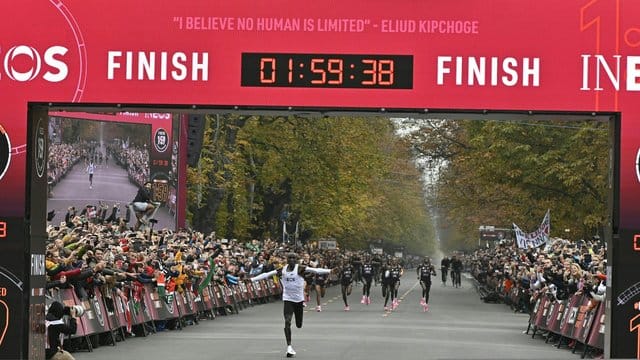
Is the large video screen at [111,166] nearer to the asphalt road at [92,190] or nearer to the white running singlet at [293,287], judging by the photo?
the asphalt road at [92,190]

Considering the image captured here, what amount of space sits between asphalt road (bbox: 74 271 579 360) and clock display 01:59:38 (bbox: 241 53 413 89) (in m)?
6.53

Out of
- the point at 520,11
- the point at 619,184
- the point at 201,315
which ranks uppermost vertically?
the point at 520,11

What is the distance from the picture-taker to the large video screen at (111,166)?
39562 mm

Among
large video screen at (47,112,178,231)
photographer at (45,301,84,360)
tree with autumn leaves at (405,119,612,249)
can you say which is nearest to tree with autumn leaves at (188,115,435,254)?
large video screen at (47,112,178,231)

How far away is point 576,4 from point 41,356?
29.5 feet

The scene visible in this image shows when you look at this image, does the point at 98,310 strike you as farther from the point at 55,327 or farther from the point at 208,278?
the point at 208,278

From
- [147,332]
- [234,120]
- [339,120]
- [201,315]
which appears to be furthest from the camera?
[339,120]

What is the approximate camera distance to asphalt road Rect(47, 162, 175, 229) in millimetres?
39594

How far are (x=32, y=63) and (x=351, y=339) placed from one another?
39.2 ft

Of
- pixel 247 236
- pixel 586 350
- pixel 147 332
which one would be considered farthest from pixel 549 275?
pixel 247 236

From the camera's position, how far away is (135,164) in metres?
43.5

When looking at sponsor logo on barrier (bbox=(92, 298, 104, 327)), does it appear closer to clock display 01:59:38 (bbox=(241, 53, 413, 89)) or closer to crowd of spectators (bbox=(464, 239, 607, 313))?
clock display 01:59:38 (bbox=(241, 53, 413, 89))

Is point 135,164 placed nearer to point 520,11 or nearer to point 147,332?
point 147,332

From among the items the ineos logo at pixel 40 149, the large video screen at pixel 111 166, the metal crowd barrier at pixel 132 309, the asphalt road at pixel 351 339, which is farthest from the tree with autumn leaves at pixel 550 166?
the ineos logo at pixel 40 149
